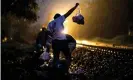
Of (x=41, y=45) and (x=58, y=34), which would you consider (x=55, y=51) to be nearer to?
(x=58, y=34)

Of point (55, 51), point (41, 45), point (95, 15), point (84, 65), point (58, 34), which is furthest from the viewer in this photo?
point (95, 15)

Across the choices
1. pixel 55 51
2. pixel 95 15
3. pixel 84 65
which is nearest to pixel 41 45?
pixel 84 65

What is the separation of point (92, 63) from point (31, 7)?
146 inches

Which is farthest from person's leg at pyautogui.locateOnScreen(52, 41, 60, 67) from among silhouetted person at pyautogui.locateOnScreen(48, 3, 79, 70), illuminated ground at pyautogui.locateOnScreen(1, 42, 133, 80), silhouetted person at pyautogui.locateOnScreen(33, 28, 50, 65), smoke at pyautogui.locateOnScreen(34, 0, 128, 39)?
smoke at pyautogui.locateOnScreen(34, 0, 128, 39)

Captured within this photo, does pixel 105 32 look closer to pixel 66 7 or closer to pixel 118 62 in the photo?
pixel 66 7

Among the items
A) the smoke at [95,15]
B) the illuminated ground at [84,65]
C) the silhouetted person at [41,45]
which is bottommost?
the illuminated ground at [84,65]

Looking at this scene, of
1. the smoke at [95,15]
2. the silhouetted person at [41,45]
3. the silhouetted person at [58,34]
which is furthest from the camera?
the smoke at [95,15]

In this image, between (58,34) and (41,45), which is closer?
(58,34)

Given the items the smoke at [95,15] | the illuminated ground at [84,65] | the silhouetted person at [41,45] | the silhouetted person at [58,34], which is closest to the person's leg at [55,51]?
the silhouetted person at [58,34]

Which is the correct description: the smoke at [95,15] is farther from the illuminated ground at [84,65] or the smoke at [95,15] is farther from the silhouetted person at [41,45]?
the silhouetted person at [41,45]

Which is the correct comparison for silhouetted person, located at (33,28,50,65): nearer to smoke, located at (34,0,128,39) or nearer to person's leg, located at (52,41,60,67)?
person's leg, located at (52,41,60,67)

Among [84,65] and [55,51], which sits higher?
[55,51]

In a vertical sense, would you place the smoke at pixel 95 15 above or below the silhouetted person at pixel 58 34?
above

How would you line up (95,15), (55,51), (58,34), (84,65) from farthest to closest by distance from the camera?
(95,15) < (84,65) < (55,51) < (58,34)
